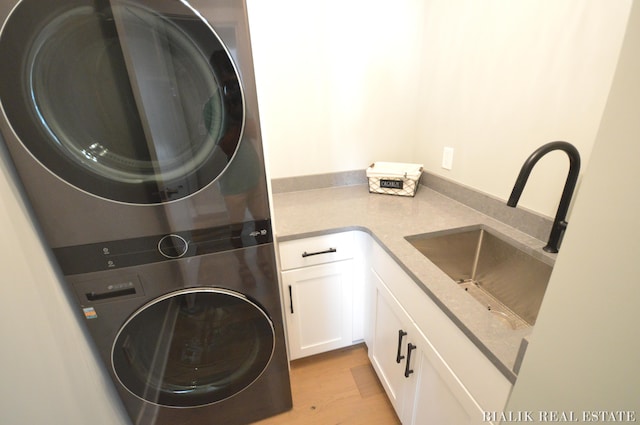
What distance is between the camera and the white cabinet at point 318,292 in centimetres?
125

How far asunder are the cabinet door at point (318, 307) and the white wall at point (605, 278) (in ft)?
3.14

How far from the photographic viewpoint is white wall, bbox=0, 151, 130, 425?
0.65m

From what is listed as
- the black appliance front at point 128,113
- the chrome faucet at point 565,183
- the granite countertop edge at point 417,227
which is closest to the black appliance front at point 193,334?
the black appliance front at point 128,113

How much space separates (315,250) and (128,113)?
2.80ft

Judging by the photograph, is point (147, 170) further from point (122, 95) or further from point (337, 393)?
point (337, 393)

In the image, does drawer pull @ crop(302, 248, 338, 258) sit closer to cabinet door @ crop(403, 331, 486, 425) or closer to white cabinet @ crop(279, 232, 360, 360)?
white cabinet @ crop(279, 232, 360, 360)

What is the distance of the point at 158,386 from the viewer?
3.58 feet

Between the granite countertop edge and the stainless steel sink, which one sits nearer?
the granite countertop edge

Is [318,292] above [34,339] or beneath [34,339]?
beneath

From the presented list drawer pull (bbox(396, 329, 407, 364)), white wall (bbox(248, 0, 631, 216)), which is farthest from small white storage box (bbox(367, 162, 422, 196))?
drawer pull (bbox(396, 329, 407, 364))

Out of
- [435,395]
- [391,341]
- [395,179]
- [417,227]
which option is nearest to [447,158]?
[395,179]

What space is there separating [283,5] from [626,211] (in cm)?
157

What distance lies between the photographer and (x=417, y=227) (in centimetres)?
119

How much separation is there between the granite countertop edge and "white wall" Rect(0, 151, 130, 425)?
75 cm
